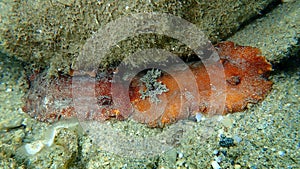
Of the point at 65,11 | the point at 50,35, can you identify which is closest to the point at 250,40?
the point at 65,11

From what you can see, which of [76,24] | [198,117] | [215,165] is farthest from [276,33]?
[76,24]

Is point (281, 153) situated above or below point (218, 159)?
above

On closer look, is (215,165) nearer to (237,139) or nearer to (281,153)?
(237,139)

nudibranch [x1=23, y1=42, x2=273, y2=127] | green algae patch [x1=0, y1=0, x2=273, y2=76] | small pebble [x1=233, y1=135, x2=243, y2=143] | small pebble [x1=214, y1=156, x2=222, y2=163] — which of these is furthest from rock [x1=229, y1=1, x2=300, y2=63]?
small pebble [x1=214, y1=156, x2=222, y2=163]

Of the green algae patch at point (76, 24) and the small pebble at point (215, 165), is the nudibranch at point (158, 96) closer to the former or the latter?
the green algae patch at point (76, 24)

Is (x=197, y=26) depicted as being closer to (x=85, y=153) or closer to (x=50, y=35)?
(x=50, y=35)
